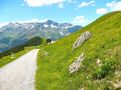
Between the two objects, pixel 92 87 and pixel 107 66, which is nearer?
pixel 92 87

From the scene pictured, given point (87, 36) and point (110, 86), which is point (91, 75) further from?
point (87, 36)

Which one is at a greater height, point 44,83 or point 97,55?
point 97,55

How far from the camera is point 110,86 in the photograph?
1978 centimetres

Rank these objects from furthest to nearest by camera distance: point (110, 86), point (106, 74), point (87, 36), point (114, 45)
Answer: point (87, 36) → point (114, 45) → point (106, 74) → point (110, 86)

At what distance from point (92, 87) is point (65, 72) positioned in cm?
961

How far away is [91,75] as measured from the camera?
78.5 ft

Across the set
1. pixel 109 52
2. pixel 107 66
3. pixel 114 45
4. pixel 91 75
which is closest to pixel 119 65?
pixel 107 66

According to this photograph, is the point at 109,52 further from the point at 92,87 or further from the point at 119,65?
the point at 92,87

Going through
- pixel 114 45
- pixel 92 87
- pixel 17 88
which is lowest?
pixel 17 88

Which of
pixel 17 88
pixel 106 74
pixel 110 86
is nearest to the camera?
pixel 110 86

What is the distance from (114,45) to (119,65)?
720 centimetres

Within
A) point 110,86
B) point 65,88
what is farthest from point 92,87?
point 65,88

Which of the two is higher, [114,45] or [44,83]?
[114,45]

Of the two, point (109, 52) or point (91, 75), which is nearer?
point (91, 75)
